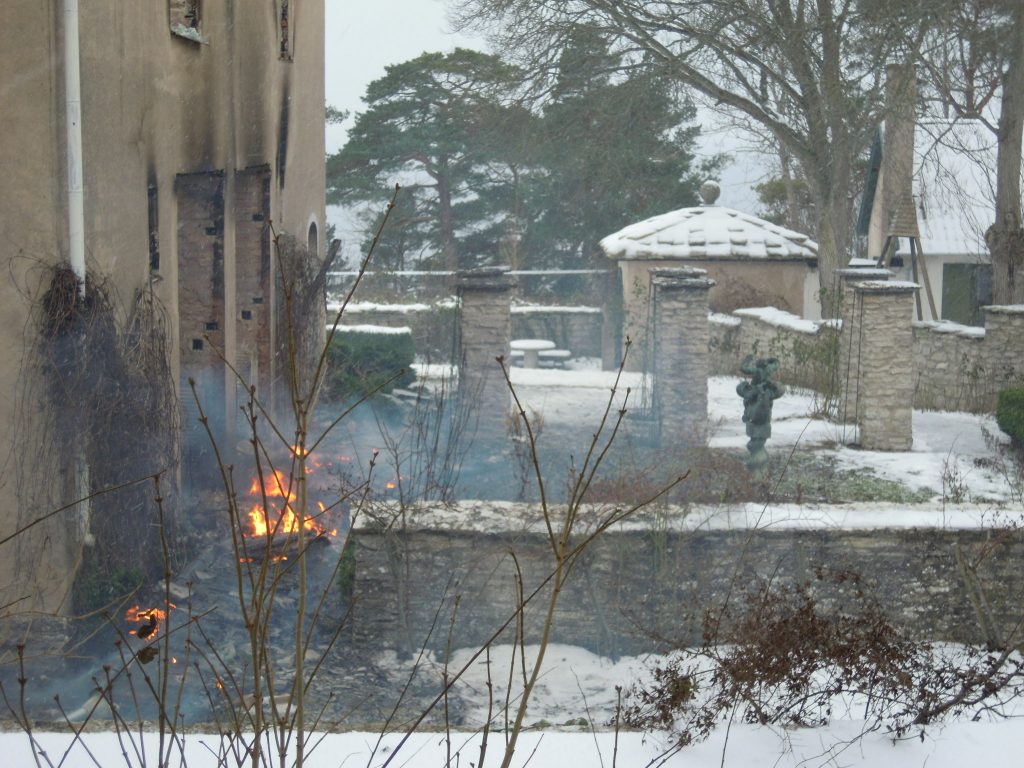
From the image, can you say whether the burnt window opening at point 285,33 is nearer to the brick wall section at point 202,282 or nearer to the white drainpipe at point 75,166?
the brick wall section at point 202,282

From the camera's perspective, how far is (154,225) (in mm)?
9188

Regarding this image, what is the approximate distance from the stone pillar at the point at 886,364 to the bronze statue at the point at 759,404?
2.14m

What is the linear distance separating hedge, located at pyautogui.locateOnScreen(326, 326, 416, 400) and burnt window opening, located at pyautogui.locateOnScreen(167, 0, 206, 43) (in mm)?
4182

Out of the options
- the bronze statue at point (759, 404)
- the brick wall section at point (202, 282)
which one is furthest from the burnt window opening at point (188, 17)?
the bronze statue at point (759, 404)

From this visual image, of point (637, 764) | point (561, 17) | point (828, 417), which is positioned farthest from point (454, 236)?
point (637, 764)

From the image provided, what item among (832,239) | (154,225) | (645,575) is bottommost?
(645,575)

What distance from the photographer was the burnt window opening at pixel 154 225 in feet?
29.9

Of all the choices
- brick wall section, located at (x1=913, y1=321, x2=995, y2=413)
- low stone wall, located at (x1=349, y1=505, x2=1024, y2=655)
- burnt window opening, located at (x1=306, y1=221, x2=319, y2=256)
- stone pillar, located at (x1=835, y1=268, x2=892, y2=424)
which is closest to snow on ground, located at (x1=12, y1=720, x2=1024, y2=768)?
low stone wall, located at (x1=349, y1=505, x2=1024, y2=655)

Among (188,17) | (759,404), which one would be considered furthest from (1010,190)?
(188,17)

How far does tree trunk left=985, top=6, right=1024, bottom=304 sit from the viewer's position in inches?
645

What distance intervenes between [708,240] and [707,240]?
17mm

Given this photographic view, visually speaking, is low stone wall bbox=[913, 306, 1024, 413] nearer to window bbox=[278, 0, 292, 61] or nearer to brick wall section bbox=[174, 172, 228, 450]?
window bbox=[278, 0, 292, 61]

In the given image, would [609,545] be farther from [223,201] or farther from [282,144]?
[282,144]

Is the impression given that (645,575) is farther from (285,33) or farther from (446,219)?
(446,219)
